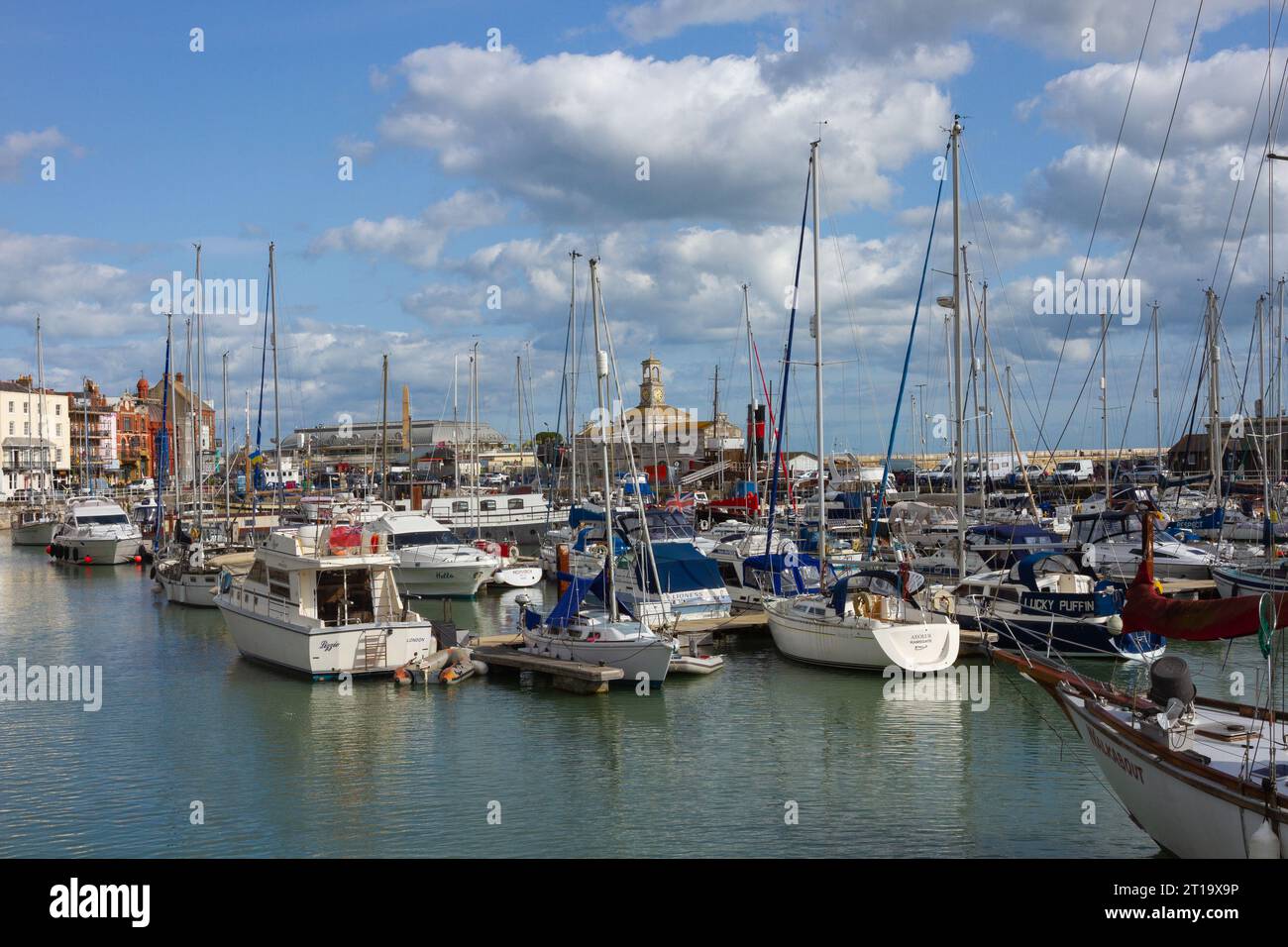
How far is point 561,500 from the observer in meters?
83.1

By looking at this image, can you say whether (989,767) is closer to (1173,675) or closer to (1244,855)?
(1173,675)

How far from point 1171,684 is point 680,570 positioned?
2197cm

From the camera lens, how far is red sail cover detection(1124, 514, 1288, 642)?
14.0 m

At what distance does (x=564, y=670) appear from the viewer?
2811 cm

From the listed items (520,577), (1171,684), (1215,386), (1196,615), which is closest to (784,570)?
(520,577)

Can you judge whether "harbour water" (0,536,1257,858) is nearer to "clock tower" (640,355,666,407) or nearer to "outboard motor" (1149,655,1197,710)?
"outboard motor" (1149,655,1197,710)

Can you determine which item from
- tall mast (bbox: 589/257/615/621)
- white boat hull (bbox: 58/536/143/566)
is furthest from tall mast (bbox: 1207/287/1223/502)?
white boat hull (bbox: 58/536/143/566)

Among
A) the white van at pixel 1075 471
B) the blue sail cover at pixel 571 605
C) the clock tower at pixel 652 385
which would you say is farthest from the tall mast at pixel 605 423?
the clock tower at pixel 652 385

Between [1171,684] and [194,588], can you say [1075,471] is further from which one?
[1171,684]

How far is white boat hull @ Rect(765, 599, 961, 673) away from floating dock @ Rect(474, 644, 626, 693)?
564cm

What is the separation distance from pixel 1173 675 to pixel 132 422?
16101cm

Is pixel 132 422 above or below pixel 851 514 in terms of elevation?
above
